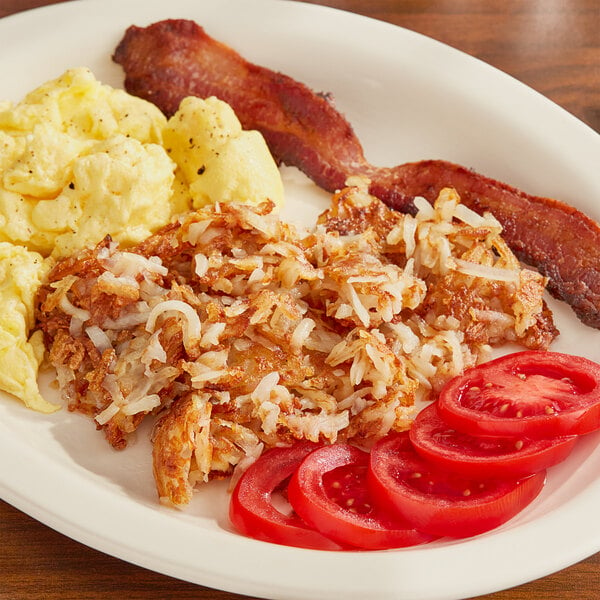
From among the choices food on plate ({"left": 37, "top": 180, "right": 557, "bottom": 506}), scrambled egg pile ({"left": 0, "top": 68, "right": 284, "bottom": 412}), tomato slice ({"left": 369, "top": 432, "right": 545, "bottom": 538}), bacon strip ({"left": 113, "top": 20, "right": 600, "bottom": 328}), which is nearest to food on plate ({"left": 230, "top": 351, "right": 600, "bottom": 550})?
tomato slice ({"left": 369, "top": 432, "right": 545, "bottom": 538})

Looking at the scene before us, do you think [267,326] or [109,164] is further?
[109,164]

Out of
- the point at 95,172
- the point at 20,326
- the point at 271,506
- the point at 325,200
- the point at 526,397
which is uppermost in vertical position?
the point at 95,172

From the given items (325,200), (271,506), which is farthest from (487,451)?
(325,200)

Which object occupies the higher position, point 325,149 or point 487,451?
point 325,149

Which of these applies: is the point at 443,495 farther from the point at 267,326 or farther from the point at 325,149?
the point at 325,149

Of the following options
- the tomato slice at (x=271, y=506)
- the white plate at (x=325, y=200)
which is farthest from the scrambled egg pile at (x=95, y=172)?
the tomato slice at (x=271, y=506)

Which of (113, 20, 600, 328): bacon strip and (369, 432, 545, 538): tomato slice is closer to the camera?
(369, 432, 545, 538): tomato slice

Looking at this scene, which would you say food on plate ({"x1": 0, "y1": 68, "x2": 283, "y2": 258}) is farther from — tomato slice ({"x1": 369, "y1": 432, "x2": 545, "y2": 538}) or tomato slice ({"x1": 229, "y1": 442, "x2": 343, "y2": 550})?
tomato slice ({"x1": 369, "y1": 432, "x2": 545, "y2": 538})
